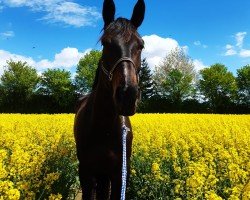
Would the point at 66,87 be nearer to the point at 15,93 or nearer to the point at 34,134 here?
the point at 15,93

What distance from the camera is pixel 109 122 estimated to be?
4.91 meters

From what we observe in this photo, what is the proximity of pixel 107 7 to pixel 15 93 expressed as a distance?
64115 millimetres

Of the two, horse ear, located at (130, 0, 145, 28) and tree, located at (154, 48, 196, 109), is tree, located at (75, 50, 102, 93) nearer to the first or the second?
tree, located at (154, 48, 196, 109)

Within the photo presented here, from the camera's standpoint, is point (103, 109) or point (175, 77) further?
→ point (175, 77)

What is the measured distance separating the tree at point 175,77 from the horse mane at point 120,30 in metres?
65.7

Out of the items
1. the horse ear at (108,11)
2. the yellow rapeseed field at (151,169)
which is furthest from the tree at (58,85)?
the horse ear at (108,11)

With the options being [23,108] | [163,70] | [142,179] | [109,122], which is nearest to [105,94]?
[109,122]

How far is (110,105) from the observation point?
15.8 feet

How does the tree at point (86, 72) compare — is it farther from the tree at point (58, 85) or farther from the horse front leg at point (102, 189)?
the horse front leg at point (102, 189)

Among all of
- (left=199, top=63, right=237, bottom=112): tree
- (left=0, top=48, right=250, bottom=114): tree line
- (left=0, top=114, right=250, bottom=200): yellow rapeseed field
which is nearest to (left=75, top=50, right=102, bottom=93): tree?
(left=0, top=48, right=250, bottom=114): tree line

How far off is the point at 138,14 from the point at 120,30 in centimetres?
56

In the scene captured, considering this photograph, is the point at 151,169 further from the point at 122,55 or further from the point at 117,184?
the point at 122,55

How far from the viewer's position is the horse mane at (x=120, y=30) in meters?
4.17

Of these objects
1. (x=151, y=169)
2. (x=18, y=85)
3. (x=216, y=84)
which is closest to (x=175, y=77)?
(x=216, y=84)
